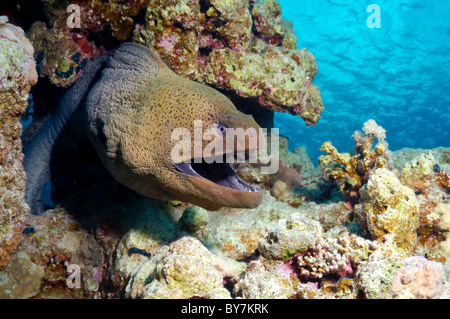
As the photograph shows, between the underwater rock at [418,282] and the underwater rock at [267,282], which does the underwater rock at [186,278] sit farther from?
the underwater rock at [418,282]

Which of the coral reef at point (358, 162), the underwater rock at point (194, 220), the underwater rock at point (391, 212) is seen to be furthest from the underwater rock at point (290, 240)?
the coral reef at point (358, 162)

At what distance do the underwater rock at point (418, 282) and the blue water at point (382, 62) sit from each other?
19391 millimetres

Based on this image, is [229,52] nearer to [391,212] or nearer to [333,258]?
[391,212]

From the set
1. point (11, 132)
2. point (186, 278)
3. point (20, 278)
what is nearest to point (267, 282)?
point (186, 278)

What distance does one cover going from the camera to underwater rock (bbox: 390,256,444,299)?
6.30 ft

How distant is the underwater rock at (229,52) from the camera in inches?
143

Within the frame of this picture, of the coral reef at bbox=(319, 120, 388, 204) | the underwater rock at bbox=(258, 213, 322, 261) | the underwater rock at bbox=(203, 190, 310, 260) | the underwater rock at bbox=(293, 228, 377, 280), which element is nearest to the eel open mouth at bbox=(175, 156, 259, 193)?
the underwater rock at bbox=(258, 213, 322, 261)

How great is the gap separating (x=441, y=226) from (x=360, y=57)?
22889 mm

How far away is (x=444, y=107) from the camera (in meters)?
27.7

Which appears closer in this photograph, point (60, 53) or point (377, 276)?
point (377, 276)

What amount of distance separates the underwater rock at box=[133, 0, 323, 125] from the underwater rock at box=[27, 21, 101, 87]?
0.90 m

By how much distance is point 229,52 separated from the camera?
4.26m

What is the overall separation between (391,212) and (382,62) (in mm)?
25030

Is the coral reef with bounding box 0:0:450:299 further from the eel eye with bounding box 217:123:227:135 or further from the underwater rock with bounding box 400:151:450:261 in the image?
the eel eye with bounding box 217:123:227:135
